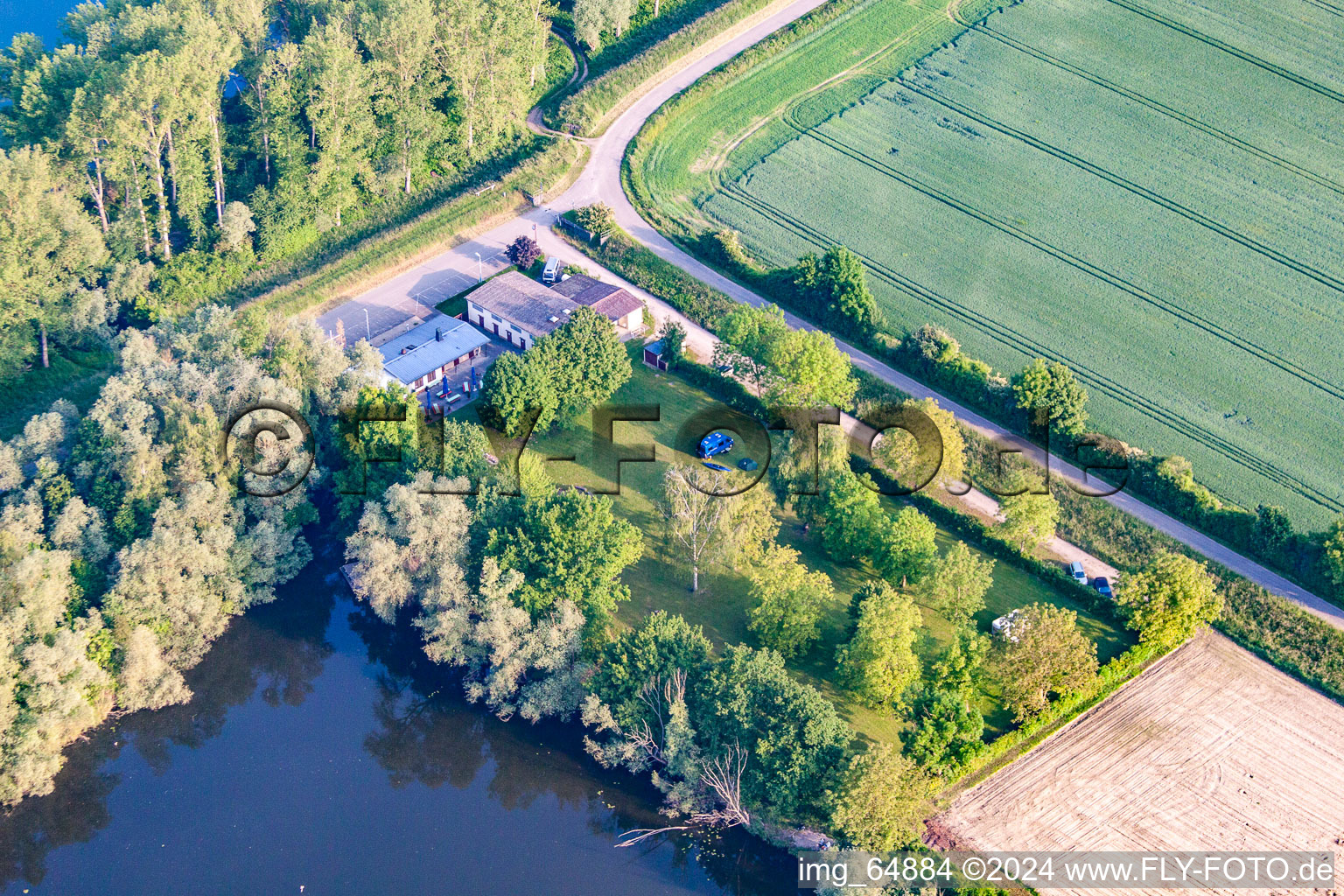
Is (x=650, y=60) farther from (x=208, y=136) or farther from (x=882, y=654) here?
(x=882, y=654)

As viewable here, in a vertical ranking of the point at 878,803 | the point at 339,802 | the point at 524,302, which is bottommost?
the point at 339,802

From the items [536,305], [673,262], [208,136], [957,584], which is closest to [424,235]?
[536,305]

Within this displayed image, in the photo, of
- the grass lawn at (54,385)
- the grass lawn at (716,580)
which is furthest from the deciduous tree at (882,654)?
the grass lawn at (54,385)

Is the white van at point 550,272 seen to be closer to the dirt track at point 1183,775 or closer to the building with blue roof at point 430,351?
the building with blue roof at point 430,351

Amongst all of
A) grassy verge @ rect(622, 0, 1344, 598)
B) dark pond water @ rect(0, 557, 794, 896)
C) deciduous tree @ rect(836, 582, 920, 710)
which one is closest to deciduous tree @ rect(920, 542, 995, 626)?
deciduous tree @ rect(836, 582, 920, 710)

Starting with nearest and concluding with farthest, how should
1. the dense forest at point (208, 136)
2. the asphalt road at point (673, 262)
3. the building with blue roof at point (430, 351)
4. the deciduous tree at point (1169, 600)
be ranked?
1. the deciduous tree at point (1169, 600)
2. the asphalt road at point (673, 262)
3. the building with blue roof at point (430, 351)
4. the dense forest at point (208, 136)

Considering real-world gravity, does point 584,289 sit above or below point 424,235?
above

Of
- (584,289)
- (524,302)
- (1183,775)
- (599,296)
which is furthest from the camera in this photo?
(584,289)
